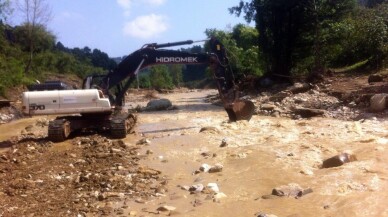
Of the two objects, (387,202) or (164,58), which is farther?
(164,58)

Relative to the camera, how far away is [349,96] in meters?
16.5

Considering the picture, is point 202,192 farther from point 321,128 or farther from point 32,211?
point 321,128

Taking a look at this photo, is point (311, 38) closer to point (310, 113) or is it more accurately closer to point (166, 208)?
point (310, 113)

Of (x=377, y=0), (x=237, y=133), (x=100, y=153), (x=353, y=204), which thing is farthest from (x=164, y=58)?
(x=377, y=0)

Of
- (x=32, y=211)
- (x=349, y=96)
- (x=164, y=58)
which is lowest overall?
(x=32, y=211)

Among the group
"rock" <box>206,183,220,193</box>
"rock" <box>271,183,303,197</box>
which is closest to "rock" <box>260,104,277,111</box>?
"rock" <box>206,183,220,193</box>

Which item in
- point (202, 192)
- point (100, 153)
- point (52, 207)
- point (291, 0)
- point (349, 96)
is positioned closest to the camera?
point (52, 207)

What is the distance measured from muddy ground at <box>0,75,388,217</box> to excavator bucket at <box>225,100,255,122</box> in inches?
15.1

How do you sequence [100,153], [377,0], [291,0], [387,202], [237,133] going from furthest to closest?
[377,0]
[291,0]
[237,133]
[100,153]
[387,202]

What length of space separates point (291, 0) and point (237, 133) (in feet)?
40.7

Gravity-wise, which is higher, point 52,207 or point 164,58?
point 164,58

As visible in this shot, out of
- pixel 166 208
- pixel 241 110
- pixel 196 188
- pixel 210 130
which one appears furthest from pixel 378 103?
pixel 166 208

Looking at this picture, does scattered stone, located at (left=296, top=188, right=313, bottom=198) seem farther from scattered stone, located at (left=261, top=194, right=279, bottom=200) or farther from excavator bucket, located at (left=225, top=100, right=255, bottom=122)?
excavator bucket, located at (left=225, top=100, right=255, bottom=122)

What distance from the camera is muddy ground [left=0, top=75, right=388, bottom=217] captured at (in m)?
6.91
